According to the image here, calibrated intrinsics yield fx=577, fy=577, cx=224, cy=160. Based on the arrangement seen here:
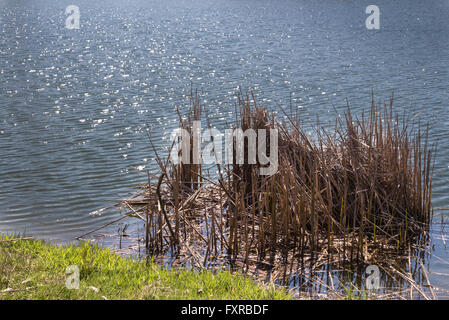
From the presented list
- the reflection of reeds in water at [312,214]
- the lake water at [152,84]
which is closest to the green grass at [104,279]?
the reflection of reeds in water at [312,214]

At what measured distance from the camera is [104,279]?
18.0ft

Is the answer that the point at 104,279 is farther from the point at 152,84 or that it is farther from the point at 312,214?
the point at 152,84

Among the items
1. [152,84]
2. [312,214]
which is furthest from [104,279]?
[152,84]

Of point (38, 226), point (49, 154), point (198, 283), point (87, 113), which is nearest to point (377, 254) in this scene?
point (198, 283)

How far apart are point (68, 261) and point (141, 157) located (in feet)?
16.9

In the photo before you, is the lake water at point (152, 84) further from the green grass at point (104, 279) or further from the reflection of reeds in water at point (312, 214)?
the green grass at point (104, 279)

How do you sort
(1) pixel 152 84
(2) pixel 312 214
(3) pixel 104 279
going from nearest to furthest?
(3) pixel 104 279, (2) pixel 312 214, (1) pixel 152 84

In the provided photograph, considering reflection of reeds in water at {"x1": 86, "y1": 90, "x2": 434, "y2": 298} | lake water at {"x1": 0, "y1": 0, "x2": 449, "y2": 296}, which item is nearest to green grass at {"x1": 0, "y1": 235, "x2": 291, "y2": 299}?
reflection of reeds in water at {"x1": 86, "y1": 90, "x2": 434, "y2": 298}

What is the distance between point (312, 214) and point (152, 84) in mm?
12866

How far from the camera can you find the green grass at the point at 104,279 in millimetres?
5074

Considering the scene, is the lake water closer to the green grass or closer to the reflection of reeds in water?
the reflection of reeds in water

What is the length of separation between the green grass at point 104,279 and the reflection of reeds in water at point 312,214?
24.5 inches
